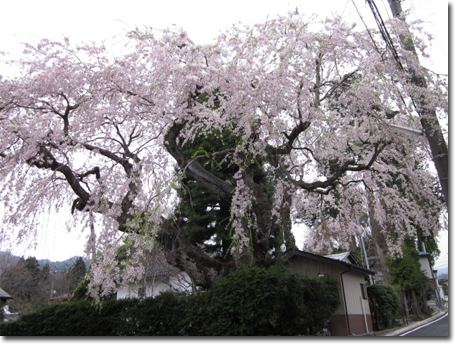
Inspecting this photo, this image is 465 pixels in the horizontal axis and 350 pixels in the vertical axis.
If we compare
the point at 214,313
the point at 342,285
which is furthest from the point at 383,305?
the point at 214,313

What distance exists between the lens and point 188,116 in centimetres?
491

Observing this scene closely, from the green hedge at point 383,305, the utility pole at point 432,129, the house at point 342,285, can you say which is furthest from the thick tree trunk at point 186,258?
the green hedge at point 383,305

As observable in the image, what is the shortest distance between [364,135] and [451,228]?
228cm

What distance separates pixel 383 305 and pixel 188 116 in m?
8.07

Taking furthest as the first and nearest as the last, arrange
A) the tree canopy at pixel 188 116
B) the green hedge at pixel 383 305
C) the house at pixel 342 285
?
the green hedge at pixel 383 305
the house at pixel 342 285
the tree canopy at pixel 188 116

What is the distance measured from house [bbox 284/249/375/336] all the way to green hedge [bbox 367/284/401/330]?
2.94 feet

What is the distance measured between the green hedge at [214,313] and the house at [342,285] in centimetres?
94

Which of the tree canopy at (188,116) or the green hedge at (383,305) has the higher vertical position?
the tree canopy at (188,116)

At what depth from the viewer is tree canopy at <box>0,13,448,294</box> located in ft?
14.7

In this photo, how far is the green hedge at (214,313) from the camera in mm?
4621

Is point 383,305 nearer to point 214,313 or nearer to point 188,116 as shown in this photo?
point 214,313

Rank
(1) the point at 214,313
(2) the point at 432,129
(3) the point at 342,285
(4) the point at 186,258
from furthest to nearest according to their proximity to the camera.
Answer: (3) the point at 342,285, (4) the point at 186,258, (1) the point at 214,313, (2) the point at 432,129

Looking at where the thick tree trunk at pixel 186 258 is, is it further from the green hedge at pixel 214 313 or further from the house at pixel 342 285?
the house at pixel 342 285

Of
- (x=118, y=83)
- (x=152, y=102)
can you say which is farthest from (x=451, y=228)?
(x=118, y=83)
